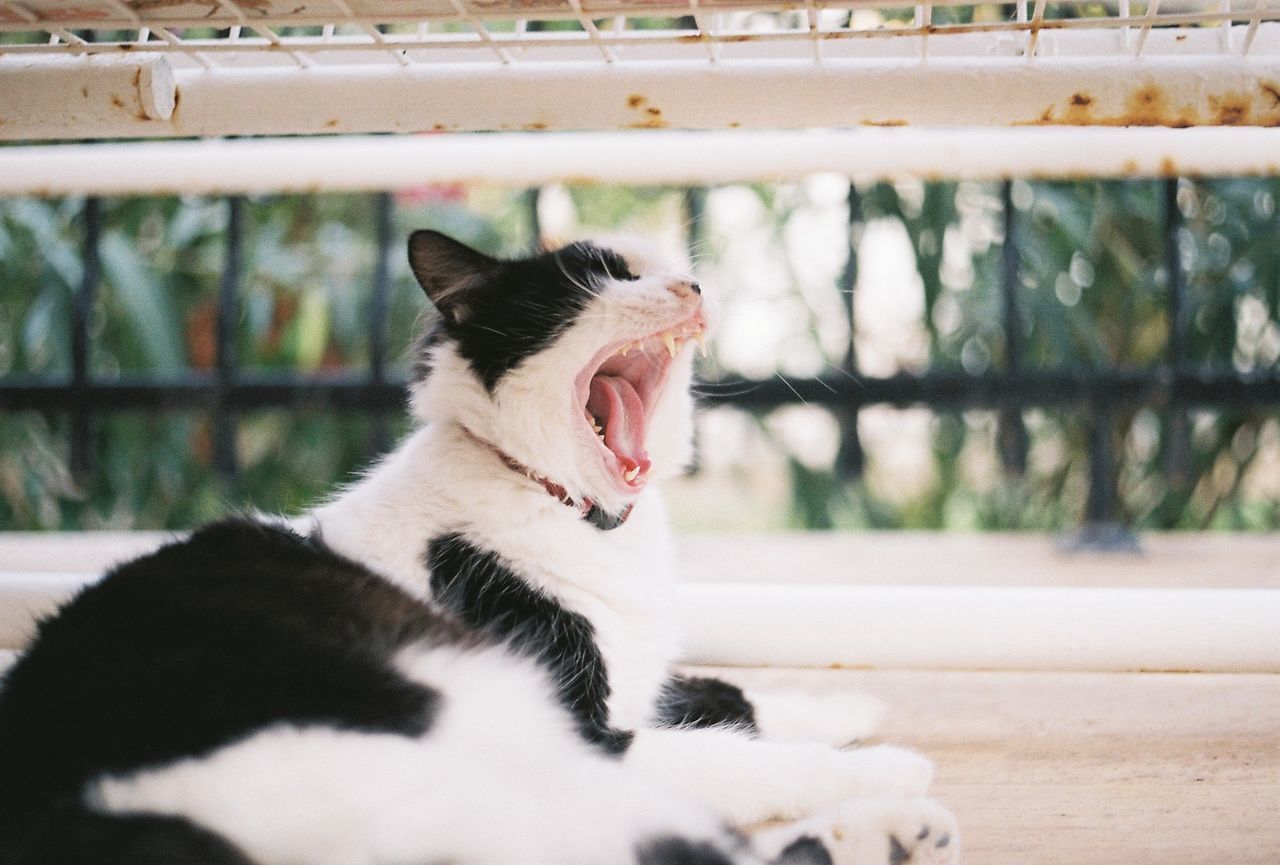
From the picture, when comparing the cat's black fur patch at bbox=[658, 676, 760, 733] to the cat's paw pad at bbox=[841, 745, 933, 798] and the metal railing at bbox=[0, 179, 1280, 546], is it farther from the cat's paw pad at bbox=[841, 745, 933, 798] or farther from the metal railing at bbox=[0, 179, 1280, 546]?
the metal railing at bbox=[0, 179, 1280, 546]

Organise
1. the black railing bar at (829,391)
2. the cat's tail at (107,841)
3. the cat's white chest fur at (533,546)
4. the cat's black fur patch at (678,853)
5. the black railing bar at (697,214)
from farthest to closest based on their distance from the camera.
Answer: the black railing bar at (697,214)
the black railing bar at (829,391)
the cat's white chest fur at (533,546)
the cat's black fur patch at (678,853)
the cat's tail at (107,841)

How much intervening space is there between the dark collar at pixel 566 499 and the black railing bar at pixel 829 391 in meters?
0.70

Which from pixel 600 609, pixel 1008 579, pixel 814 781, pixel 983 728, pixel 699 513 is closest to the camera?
pixel 814 781

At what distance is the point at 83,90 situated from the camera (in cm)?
92

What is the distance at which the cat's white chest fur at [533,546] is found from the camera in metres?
1.06

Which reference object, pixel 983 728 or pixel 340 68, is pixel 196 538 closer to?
pixel 340 68

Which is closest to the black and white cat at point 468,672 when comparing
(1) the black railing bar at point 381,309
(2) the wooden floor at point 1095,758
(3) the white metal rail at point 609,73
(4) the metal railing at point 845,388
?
(2) the wooden floor at point 1095,758

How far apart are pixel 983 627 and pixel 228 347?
1651 mm

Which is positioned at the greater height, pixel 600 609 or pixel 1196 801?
pixel 600 609

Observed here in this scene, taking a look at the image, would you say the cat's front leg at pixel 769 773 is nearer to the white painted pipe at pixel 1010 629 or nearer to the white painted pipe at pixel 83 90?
the white painted pipe at pixel 1010 629

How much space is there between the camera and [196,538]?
39.6 inches

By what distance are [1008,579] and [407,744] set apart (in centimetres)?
141

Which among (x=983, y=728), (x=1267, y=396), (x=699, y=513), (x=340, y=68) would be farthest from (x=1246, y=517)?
(x=340, y=68)

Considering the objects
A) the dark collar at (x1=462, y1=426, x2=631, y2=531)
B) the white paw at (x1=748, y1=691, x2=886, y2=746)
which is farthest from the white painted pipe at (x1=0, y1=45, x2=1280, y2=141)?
the white paw at (x1=748, y1=691, x2=886, y2=746)
